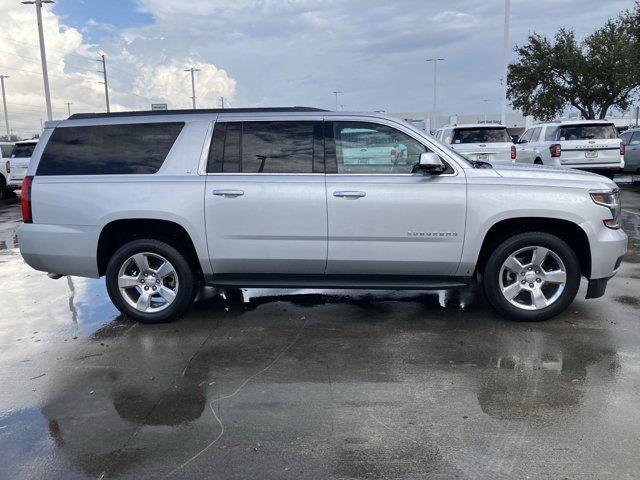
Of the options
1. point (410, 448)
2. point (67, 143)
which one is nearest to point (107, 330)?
point (67, 143)

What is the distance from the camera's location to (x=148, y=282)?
5414 millimetres

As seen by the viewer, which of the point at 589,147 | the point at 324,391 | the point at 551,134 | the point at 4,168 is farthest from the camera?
the point at 4,168

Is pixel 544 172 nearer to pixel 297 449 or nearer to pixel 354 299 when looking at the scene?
pixel 354 299

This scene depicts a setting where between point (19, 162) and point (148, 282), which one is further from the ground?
point (19, 162)

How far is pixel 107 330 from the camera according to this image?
5.37 metres

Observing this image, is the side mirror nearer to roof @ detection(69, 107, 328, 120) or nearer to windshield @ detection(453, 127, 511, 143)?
roof @ detection(69, 107, 328, 120)

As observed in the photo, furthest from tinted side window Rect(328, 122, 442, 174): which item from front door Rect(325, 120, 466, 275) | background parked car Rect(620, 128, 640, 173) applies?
background parked car Rect(620, 128, 640, 173)

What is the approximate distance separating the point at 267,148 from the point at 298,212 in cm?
70

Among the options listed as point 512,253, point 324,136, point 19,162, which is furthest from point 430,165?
point 19,162

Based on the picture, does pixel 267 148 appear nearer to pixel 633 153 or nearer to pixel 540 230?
pixel 540 230

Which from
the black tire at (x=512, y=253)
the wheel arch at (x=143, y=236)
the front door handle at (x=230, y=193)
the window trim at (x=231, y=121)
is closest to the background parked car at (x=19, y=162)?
the wheel arch at (x=143, y=236)

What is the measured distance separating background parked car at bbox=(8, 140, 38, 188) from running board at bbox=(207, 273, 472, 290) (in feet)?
49.3

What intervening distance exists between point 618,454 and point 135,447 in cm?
277

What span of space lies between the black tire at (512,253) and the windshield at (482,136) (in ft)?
31.9
